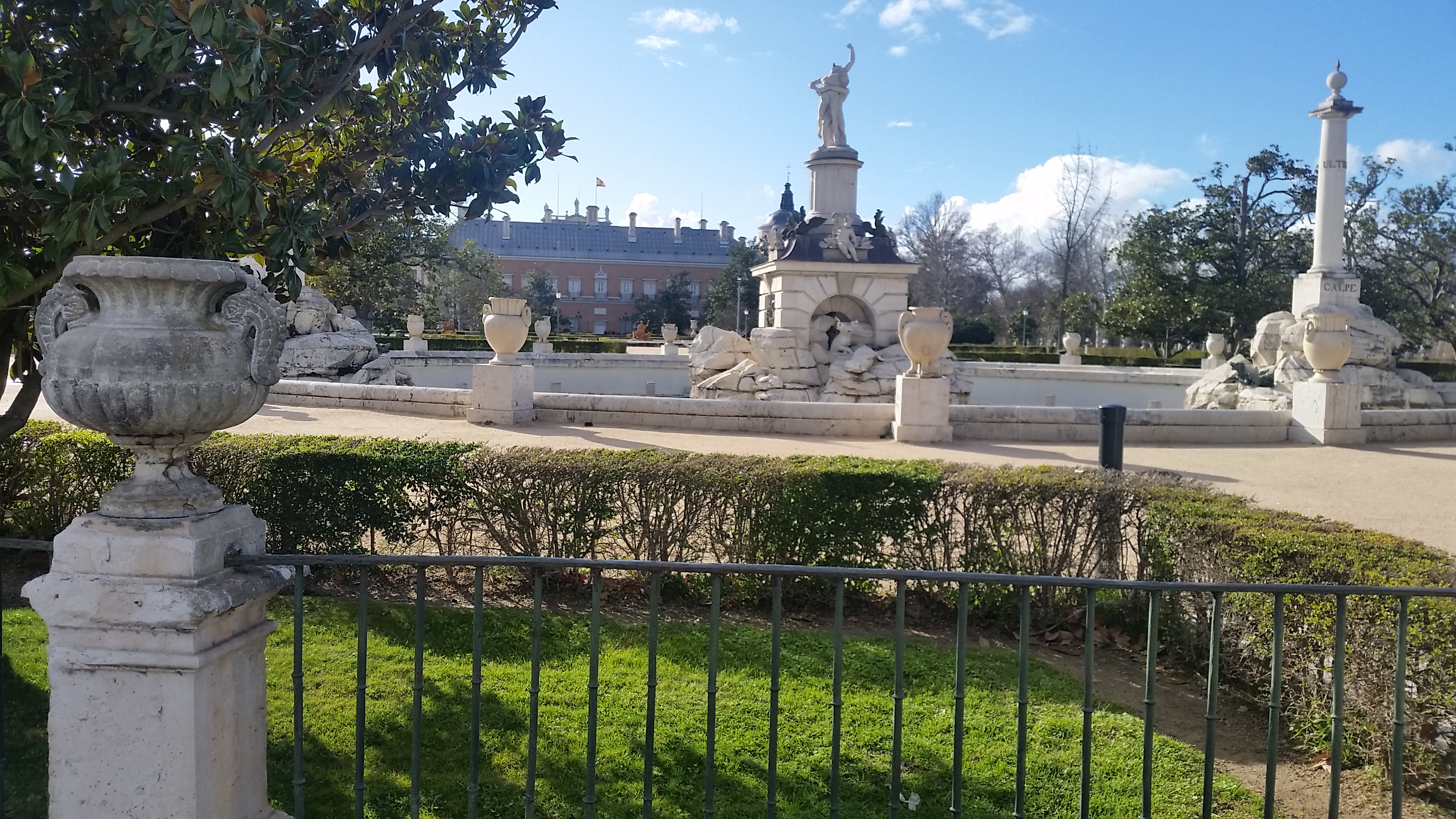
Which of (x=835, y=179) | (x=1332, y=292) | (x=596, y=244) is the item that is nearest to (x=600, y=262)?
(x=596, y=244)

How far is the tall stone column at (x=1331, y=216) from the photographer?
68.0 feet

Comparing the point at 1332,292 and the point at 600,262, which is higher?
the point at 600,262

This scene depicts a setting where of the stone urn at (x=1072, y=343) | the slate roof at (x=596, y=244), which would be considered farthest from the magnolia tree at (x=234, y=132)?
the slate roof at (x=596, y=244)

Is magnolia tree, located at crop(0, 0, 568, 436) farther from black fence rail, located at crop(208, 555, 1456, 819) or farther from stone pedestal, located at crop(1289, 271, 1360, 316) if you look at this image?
stone pedestal, located at crop(1289, 271, 1360, 316)

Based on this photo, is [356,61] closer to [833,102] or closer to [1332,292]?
[833,102]

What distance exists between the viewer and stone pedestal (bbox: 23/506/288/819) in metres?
2.55

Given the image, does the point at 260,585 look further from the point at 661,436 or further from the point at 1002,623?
the point at 661,436

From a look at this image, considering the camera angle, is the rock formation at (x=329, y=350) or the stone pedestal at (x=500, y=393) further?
the rock formation at (x=329, y=350)

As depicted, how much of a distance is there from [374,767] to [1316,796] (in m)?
3.92

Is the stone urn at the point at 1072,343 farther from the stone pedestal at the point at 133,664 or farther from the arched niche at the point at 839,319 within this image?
the stone pedestal at the point at 133,664

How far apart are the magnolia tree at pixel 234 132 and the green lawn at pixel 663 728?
1.95 meters

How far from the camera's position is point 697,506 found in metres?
5.96

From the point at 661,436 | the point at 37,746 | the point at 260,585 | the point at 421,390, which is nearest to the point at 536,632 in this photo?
the point at 260,585

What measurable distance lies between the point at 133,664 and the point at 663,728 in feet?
7.63
